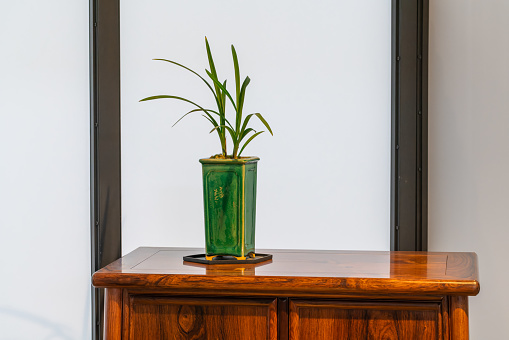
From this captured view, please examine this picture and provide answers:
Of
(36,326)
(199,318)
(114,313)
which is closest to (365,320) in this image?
(199,318)

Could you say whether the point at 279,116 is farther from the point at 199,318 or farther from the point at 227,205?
the point at 199,318

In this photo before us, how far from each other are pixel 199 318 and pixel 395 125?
2.74 feet

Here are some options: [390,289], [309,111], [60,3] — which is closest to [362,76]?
[309,111]

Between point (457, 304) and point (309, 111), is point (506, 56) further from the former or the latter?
point (457, 304)

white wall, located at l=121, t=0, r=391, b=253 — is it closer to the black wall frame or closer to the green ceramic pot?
the black wall frame

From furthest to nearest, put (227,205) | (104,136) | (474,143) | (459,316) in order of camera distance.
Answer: (104,136), (474,143), (227,205), (459,316)

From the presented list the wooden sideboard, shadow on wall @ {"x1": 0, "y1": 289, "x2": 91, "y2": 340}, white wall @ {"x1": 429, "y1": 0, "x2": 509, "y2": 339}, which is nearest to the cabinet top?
the wooden sideboard

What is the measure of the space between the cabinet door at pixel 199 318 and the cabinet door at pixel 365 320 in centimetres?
6

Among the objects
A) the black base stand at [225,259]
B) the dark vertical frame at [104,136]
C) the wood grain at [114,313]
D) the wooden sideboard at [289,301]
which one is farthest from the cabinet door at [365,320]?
the dark vertical frame at [104,136]

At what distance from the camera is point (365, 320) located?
109 centimetres

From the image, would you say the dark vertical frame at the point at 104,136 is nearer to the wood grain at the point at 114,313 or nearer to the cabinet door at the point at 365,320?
the wood grain at the point at 114,313

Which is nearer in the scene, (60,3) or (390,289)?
(390,289)

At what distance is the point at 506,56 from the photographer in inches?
59.1

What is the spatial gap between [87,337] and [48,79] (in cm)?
81
